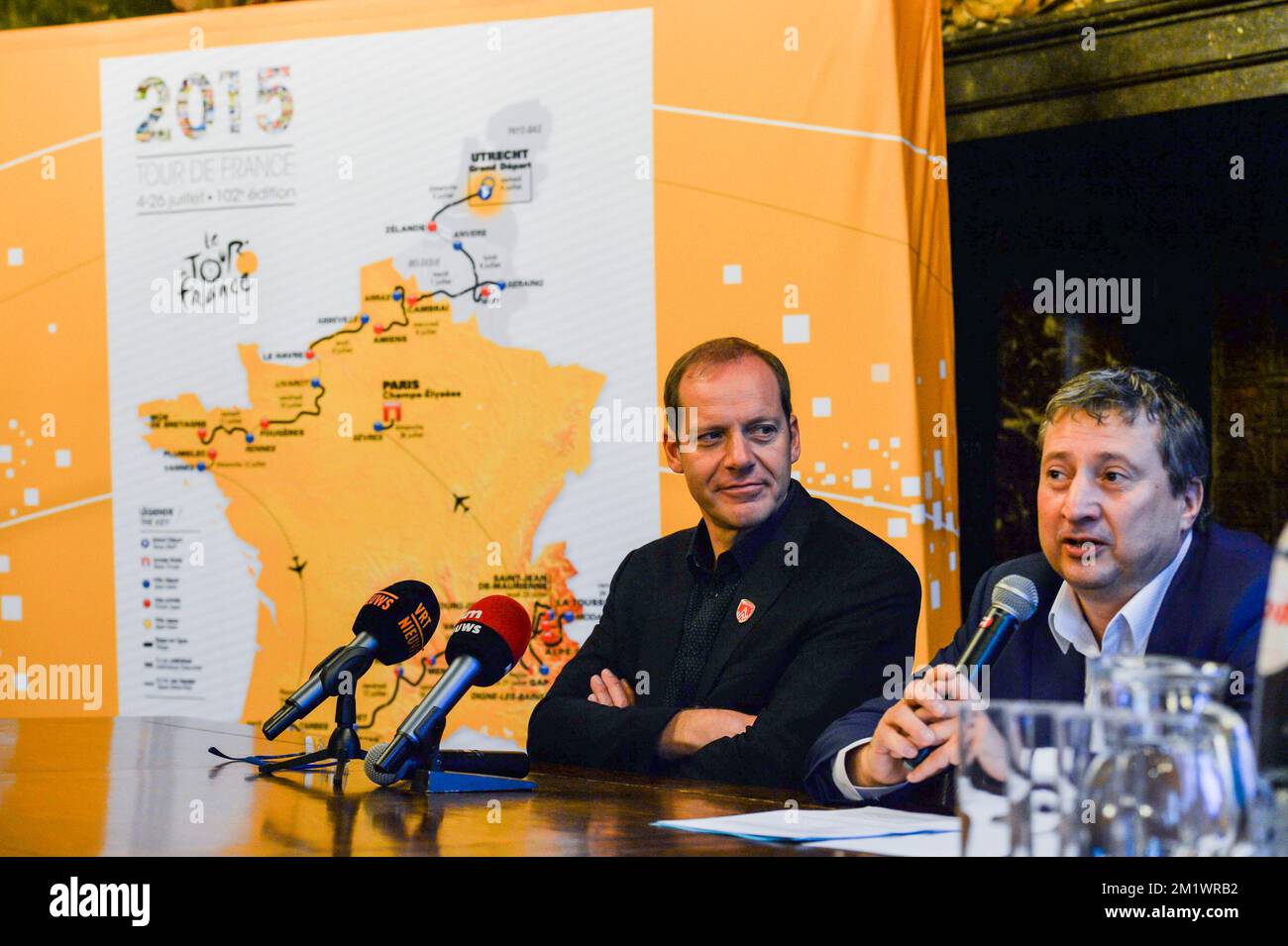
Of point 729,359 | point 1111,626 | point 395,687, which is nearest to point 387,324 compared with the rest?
point 395,687

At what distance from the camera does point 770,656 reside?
2.88 meters

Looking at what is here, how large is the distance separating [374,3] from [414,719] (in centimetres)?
253

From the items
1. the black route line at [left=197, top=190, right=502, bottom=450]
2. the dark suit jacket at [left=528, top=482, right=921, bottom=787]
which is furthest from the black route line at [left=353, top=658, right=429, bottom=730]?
the dark suit jacket at [left=528, top=482, right=921, bottom=787]

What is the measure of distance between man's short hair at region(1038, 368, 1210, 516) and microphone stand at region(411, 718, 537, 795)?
111 cm

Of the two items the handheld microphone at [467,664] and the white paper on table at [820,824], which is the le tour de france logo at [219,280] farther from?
the white paper on table at [820,824]

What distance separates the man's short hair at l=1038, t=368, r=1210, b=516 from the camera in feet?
7.87

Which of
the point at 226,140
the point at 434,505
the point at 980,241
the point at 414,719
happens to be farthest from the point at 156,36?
the point at 414,719

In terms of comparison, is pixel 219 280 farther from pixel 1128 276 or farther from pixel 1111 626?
pixel 1111 626

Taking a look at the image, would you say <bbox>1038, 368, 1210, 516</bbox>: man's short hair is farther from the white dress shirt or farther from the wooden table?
the wooden table

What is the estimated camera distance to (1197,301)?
13.4 ft

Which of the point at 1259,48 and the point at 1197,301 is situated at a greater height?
the point at 1259,48

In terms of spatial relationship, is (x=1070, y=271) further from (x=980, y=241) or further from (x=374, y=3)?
(x=374, y=3)

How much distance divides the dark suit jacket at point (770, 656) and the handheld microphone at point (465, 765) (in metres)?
0.34

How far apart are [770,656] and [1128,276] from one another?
1.95 m
